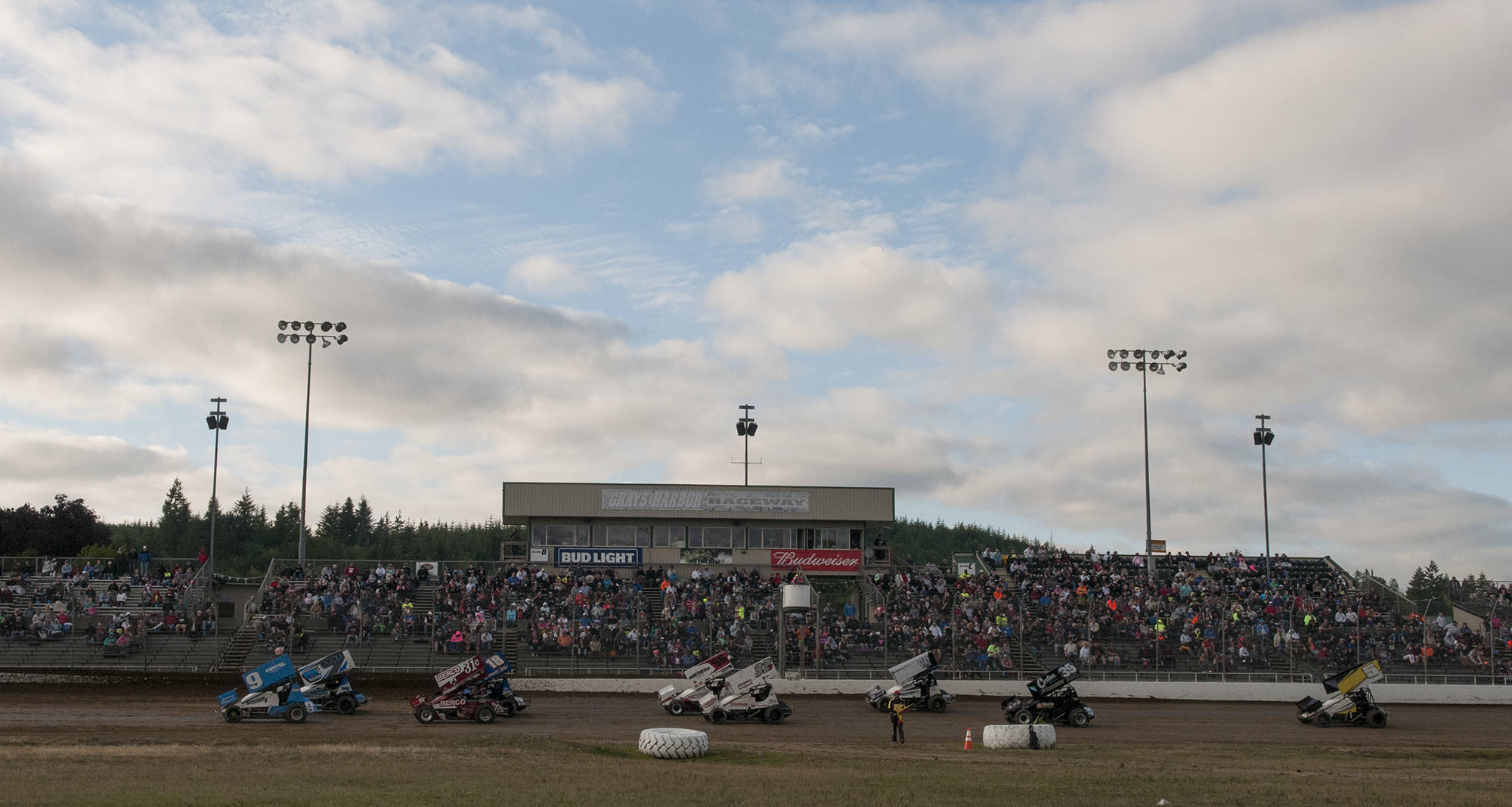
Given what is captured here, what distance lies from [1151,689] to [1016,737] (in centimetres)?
1981

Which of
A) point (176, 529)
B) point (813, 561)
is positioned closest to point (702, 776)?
point (813, 561)

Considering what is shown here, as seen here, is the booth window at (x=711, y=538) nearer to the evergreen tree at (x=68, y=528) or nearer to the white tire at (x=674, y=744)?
the white tire at (x=674, y=744)

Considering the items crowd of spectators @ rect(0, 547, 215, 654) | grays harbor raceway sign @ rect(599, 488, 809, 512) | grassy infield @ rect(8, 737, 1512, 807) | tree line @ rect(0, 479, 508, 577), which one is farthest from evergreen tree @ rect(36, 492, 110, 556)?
grassy infield @ rect(8, 737, 1512, 807)

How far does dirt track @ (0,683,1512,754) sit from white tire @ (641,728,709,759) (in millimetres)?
2458

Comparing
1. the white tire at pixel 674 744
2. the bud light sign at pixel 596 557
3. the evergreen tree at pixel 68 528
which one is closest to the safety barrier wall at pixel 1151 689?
the bud light sign at pixel 596 557

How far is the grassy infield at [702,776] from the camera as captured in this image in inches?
811

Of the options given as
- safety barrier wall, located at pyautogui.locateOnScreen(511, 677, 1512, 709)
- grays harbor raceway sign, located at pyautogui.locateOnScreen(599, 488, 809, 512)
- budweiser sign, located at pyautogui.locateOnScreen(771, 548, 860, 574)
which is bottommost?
safety barrier wall, located at pyautogui.locateOnScreen(511, 677, 1512, 709)

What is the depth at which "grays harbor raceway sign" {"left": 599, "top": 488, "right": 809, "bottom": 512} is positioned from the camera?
64.6 metres

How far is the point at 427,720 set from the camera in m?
36.2

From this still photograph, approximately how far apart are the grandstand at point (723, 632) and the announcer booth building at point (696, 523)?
27.7 feet

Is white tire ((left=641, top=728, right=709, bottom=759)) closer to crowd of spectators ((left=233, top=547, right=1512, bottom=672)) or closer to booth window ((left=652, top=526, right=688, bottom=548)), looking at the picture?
crowd of spectators ((left=233, top=547, right=1512, bottom=672))

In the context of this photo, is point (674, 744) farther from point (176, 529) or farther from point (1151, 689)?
point (176, 529)

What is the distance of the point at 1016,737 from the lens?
30094 millimetres

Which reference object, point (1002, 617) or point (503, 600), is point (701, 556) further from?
point (1002, 617)
